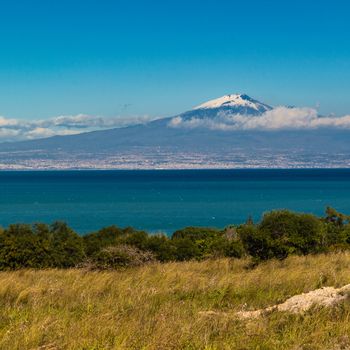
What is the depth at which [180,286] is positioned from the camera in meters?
12.1

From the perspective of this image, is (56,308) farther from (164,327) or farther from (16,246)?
(16,246)

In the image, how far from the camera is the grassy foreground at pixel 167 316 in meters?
6.89

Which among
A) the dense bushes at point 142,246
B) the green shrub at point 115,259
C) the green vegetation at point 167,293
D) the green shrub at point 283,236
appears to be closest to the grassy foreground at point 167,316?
the green vegetation at point 167,293

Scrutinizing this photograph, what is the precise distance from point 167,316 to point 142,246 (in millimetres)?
12805

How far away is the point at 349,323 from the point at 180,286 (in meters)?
5.02

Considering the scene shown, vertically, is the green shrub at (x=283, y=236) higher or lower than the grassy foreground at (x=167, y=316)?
lower

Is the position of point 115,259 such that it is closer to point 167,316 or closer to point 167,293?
point 167,293

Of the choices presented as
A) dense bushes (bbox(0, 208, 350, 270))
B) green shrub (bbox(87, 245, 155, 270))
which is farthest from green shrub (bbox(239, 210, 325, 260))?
green shrub (bbox(87, 245, 155, 270))

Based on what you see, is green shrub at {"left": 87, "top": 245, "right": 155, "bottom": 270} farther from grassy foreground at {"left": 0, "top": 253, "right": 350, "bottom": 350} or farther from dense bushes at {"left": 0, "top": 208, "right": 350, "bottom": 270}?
grassy foreground at {"left": 0, "top": 253, "right": 350, "bottom": 350}

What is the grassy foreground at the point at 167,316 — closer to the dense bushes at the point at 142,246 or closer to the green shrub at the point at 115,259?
the green shrub at the point at 115,259

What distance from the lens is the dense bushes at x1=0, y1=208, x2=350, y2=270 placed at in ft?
63.9

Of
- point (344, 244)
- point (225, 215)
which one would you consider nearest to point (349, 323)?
point (344, 244)

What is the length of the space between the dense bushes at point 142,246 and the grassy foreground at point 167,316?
5938 mm

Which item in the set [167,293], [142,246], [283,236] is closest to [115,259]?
[142,246]
